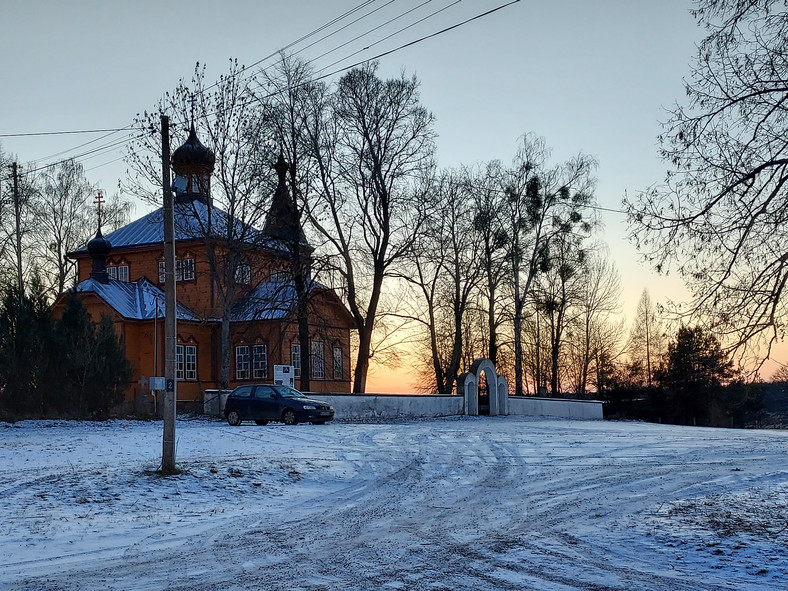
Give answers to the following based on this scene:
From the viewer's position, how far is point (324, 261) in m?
40.2

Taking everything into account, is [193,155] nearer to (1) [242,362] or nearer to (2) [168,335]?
(1) [242,362]

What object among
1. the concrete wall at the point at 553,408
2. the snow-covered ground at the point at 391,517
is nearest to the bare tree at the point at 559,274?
the concrete wall at the point at 553,408

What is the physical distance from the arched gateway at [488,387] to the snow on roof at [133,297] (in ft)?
52.1

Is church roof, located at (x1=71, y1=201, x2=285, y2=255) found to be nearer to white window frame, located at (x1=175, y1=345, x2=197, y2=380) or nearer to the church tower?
the church tower

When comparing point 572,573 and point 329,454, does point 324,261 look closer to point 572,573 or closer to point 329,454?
point 329,454

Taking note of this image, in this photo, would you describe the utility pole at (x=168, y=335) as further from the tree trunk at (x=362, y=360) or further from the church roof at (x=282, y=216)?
the tree trunk at (x=362, y=360)

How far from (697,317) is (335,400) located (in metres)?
26.2

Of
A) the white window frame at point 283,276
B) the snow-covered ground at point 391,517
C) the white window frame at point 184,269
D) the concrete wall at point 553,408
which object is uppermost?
the white window frame at point 184,269

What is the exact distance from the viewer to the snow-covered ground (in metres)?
9.15

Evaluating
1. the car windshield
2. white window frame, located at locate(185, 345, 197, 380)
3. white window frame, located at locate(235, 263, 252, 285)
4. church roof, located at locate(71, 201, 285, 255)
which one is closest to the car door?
the car windshield

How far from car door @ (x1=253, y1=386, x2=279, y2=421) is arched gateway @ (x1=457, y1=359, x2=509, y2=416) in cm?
1427

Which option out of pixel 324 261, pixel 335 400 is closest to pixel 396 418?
pixel 335 400

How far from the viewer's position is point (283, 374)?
40906mm

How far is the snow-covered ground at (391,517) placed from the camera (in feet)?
30.0
